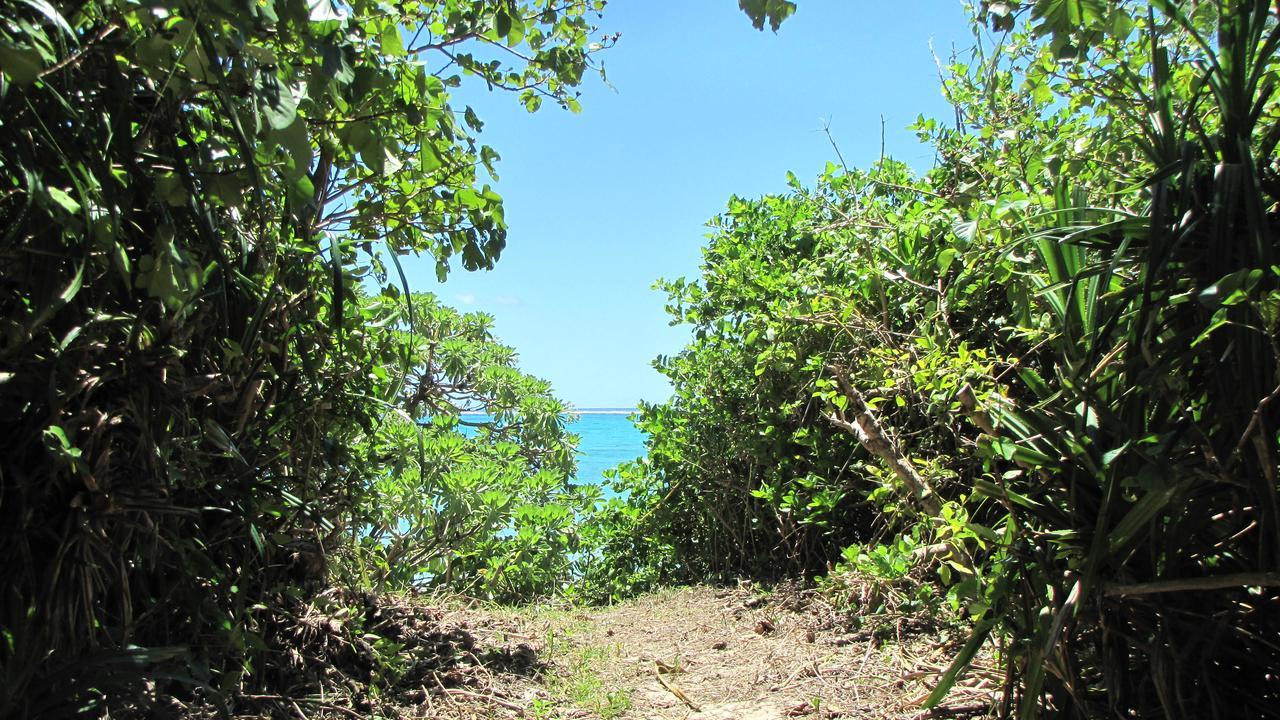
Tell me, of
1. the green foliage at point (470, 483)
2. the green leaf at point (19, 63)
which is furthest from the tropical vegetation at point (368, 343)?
the green foliage at point (470, 483)

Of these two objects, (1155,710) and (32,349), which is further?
(1155,710)

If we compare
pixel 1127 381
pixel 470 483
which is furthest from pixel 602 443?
pixel 1127 381

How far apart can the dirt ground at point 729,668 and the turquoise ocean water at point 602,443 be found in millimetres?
2492

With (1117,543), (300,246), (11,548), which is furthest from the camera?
(300,246)

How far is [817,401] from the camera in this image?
15.2 feet

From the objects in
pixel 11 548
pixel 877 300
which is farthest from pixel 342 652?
pixel 877 300

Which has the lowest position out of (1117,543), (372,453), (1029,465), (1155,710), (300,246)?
(1155,710)

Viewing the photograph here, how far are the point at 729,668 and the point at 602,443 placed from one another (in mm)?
53943

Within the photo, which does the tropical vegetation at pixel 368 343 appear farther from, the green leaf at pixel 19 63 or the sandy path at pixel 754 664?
the sandy path at pixel 754 664

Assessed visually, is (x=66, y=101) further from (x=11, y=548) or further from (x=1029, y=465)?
(x=1029, y=465)

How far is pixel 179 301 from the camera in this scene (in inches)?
54.9

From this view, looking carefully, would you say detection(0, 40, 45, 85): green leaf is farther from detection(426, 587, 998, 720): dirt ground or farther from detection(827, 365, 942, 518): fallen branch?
detection(827, 365, 942, 518): fallen branch

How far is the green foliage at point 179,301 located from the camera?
1.39 meters

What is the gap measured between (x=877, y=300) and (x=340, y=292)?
2.60 meters
